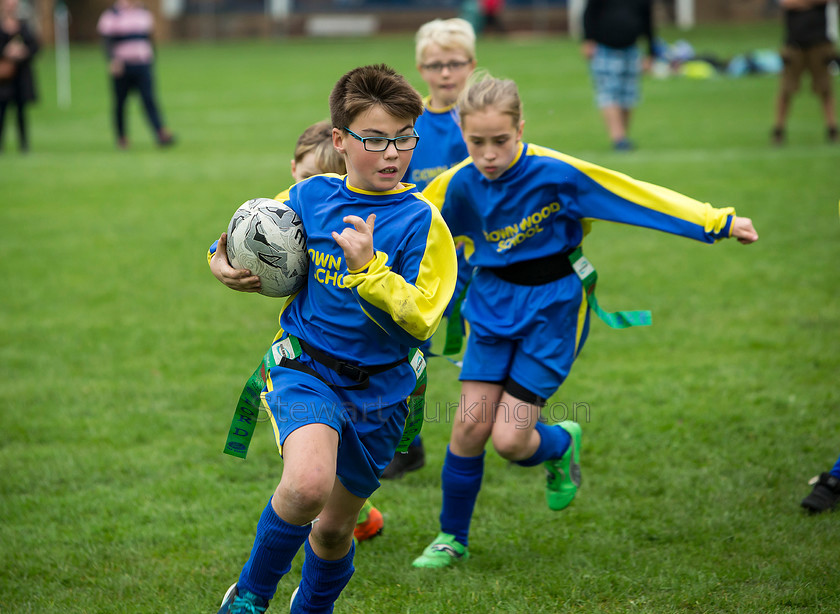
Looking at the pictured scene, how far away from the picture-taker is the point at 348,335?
3.24 meters

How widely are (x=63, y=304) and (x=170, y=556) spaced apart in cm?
472

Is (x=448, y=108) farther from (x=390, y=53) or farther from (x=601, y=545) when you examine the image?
(x=390, y=53)

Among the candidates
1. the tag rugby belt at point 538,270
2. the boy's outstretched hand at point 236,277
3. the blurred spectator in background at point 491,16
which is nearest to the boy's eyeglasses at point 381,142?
the boy's outstretched hand at point 236,277

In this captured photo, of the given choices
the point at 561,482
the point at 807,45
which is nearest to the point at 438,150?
the point at 561,482

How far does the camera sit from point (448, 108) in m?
5.11

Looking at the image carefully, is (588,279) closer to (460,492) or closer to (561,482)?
(561,482)

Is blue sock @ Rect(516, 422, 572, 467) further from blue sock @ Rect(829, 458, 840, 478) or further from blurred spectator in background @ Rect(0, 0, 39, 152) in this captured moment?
blurred spectator in background @ Rect(0, 0, 39, 152)

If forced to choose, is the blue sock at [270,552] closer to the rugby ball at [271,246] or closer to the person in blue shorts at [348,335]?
the person in blue shorts at [348,335]

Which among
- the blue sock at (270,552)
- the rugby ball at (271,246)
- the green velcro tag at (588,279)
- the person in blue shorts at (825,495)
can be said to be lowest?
the person in blue shorts at (825,495)

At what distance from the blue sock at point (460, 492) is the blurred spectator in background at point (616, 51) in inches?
393

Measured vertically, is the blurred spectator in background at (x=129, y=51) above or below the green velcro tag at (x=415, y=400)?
above

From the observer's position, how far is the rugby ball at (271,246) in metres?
3.29

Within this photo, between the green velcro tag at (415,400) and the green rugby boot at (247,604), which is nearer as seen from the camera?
the green rugby boot at (247,604)

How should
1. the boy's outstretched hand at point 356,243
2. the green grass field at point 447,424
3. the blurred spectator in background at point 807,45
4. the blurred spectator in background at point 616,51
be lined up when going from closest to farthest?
the boy's outstretched hand at point 356,243
the green grass field at point 447,424
the blurred spectator in background at point 807,45
the blurred spectator in background at point 616,51
